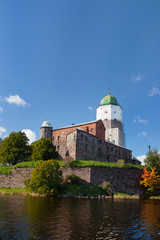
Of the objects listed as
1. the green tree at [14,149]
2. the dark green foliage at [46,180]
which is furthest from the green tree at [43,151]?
the dark green foliage at [46,180]

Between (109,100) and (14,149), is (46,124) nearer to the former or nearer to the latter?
(14,149)

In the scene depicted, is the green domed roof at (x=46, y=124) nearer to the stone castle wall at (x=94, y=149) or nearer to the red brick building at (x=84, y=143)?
the red brick building at (x=84, y=143)

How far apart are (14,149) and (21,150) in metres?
1.67

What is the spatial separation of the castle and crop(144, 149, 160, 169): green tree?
1289 centimetres

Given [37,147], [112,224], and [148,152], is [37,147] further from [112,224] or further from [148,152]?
[112,224]

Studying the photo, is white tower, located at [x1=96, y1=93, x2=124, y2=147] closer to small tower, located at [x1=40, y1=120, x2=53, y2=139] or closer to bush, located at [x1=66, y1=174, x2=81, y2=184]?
small tower, located at [x1=40, y1=120, x2=53, y2=139]

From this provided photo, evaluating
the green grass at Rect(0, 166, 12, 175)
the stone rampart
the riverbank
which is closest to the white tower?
the riverbank

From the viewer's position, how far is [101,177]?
124 feet

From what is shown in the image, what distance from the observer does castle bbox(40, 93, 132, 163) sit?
46.7 m

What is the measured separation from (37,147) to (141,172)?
82.3ft

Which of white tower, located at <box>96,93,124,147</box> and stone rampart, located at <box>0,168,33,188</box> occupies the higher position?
white tower, located at <box>96,93,124,147</box>

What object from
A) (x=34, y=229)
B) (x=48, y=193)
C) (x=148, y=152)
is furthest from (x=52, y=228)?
(x=148, y=152)

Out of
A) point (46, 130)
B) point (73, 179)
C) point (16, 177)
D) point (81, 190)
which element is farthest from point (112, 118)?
point (81, 190)

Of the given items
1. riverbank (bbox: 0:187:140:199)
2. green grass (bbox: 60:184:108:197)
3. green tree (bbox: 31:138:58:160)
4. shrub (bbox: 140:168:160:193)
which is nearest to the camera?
riverbank (bbox: 0:187:140:199)
